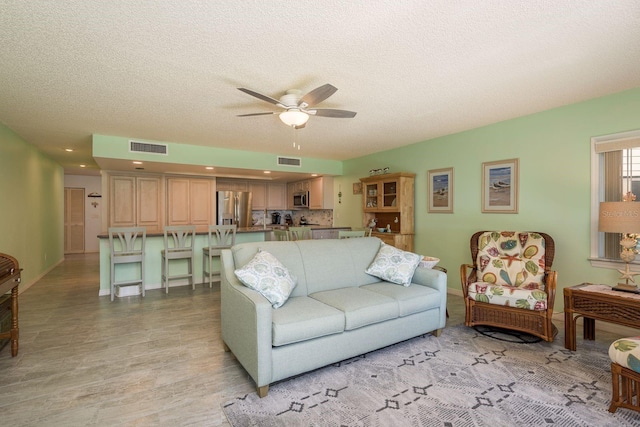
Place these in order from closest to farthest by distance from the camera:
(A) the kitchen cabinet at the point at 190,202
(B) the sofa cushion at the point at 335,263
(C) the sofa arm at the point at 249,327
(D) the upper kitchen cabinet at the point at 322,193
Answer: (C) the sofa arm at the point at 249,327, (B) the sofa cushion at the point at 335,263, (A) the kitchen cabinet at the point at 190,202, (D) the upper kitchen cabinet at the point at 322,193

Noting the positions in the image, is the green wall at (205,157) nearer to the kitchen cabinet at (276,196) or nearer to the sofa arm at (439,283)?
the kitchen cabinet at (276,196)

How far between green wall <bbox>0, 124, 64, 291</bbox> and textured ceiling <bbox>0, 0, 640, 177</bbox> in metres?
0.78

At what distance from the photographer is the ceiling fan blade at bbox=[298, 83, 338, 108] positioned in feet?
7.79

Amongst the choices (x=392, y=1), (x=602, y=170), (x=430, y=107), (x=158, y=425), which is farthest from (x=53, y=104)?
(x=602, y=170)

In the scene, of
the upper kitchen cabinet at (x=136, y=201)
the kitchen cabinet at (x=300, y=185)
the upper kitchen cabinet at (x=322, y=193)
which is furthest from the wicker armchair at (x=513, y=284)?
the upper kitchen cabinet at (x=136, y=201)

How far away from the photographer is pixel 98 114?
3.64 metres

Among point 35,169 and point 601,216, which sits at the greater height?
point 35,169

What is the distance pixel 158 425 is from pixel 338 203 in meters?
5.79

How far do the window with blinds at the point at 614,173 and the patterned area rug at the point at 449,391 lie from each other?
44.7 inches

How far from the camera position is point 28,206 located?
5.16m

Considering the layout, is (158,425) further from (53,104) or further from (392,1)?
(53,104)

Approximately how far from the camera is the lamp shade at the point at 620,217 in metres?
2.52

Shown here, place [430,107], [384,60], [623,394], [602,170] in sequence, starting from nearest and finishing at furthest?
[623,394] < [384,60] < [602,170] < [430,107]

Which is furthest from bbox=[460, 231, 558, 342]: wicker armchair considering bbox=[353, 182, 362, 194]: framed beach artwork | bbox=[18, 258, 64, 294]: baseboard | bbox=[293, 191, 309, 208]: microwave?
bbox=[18, 258, 64, 294]: baseboard
